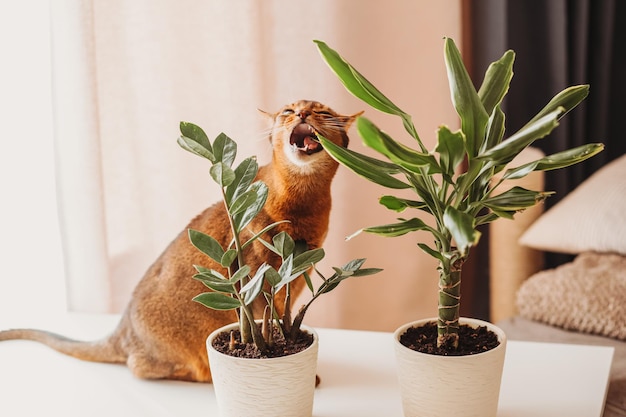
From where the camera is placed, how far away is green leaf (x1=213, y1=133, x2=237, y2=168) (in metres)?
0.73

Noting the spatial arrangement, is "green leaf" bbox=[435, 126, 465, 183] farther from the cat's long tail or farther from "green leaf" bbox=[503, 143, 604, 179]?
the cat's long tail

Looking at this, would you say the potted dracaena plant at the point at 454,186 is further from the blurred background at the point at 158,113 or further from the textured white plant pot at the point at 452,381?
the blurred background at the point at 158,113

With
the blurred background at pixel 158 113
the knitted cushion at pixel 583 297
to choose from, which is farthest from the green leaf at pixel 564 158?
the knitted cushion at pixel 583 297

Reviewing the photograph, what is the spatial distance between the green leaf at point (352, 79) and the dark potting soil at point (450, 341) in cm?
24

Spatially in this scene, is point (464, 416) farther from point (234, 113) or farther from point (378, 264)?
point (378, 264)

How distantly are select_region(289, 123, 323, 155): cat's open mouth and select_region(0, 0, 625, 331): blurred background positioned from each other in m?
0.10

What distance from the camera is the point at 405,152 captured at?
2.04 feet

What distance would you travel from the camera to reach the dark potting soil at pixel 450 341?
0.73m

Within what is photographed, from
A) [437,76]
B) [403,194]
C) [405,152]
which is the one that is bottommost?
[403,194]

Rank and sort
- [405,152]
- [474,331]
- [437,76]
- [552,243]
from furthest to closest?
[437,76], [552,243], [474,331], [405,152]

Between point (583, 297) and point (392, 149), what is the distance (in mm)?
944

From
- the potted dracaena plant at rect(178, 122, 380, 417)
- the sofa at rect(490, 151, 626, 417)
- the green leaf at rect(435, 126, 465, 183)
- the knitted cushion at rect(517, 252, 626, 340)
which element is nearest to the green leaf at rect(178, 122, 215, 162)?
the potted dracaena plant at rect(178, 122, 380, 417)

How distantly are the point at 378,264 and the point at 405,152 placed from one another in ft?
4.12

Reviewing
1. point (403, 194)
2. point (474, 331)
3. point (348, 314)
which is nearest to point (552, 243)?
point (403, 194)
